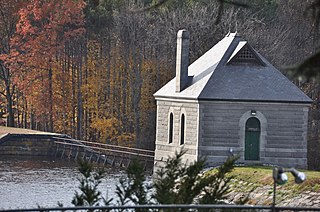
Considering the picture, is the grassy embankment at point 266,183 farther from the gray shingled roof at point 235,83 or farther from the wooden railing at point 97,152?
the wooden railing at point 97,152

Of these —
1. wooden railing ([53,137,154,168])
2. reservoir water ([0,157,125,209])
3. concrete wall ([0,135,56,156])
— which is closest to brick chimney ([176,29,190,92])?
reservoir water ([0,157,125,209])

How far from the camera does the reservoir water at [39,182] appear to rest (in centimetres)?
3862

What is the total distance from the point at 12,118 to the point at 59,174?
1789 centimetres

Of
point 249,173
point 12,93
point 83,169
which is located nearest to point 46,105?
point 12,93

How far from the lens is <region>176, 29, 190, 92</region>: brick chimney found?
4744 centimetres

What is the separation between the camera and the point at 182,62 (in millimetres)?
48031

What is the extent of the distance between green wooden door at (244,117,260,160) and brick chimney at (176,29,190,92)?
373cm

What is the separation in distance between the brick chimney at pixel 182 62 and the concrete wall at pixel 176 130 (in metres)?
0.89

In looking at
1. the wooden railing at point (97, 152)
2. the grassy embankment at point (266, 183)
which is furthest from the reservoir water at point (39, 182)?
the grassy embankment at point (266, 183)

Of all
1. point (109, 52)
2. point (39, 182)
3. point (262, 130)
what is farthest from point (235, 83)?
point (109, 52)

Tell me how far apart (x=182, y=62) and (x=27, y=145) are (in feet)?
47.7

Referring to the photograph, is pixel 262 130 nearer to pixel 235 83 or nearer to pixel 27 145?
pixel 235 83

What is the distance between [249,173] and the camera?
41250 mm

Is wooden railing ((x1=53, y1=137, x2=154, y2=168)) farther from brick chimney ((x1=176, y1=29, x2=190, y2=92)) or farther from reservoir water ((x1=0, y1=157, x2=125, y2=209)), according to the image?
brick chimney ((x1=176, y1=29, x2=190, y2=92))
